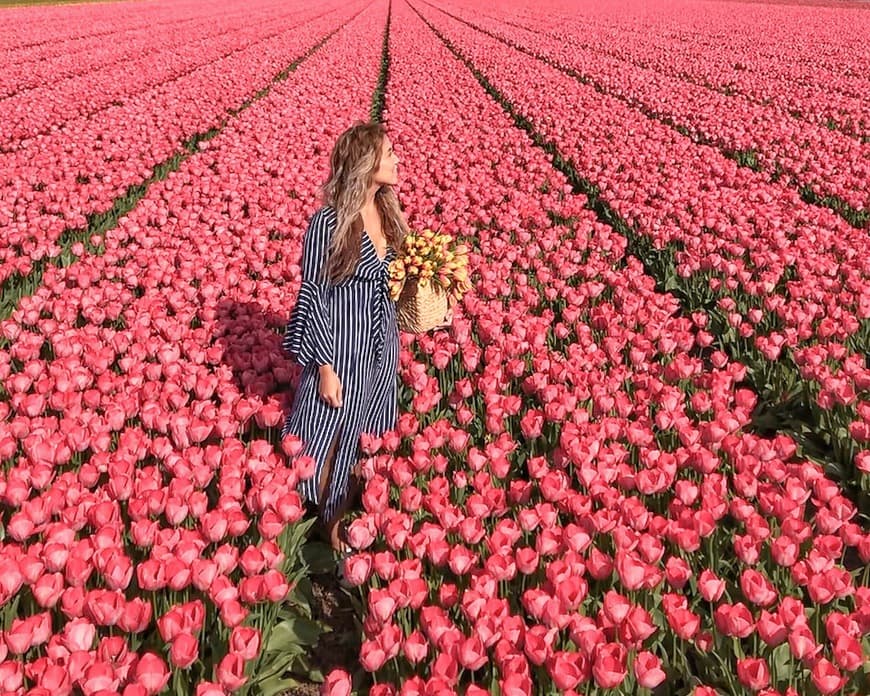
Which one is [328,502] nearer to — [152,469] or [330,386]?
A: [330,386]

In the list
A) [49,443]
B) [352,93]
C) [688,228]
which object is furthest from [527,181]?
[352,93]

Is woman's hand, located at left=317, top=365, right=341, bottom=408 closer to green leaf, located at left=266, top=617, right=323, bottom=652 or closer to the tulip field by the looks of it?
the tulip field

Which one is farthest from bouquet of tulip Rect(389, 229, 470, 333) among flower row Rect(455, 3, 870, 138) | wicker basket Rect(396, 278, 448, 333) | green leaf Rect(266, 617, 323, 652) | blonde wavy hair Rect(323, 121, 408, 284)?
flower row Rect(455, 3, 870, 138)

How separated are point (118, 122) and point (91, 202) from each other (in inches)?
197

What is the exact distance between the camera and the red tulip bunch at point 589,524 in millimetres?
2176

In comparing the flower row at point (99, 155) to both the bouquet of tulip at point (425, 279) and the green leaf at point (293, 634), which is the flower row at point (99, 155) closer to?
the bouquet of tulip at point (425, 279)

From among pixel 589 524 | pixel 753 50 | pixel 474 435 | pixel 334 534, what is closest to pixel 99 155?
Answer: pixel 474 435

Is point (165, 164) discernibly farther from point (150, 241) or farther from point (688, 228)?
point (688, 228)

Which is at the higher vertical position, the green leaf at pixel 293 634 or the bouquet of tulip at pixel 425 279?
the bouquet of tulip at pixel 425 279

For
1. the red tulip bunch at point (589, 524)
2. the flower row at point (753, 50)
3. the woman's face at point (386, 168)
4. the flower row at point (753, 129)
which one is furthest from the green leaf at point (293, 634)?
the flower row at point (753, 50)

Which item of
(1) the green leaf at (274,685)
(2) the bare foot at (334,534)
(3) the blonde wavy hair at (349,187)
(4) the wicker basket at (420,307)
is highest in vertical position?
(3) the blonde wavy hair at (349,187)

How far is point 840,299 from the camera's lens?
16.4 feet

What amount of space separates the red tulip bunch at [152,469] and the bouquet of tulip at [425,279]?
0.82 meters

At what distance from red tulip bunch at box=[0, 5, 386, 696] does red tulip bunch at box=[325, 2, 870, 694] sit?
422 millimetres
